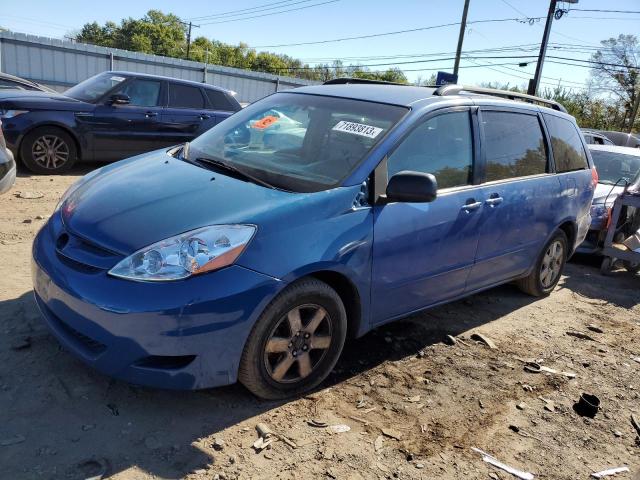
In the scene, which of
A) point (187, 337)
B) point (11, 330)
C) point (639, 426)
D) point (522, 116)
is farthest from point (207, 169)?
point (639, 426)

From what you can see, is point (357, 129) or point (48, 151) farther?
point (48, 151)

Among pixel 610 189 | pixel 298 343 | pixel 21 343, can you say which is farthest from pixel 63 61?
pixel 298 343

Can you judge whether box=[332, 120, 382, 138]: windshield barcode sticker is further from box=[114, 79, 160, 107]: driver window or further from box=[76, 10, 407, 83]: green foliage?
box=[76, 10, 407, 83]: green foliage

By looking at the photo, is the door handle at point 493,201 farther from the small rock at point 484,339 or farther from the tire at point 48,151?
the tire at point 48,151

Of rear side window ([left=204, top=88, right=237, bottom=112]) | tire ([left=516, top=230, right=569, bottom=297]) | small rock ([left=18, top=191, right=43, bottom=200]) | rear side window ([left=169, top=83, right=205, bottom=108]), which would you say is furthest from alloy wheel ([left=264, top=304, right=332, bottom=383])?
rear side window ([left=204, top=88, right=237, bottom=112])

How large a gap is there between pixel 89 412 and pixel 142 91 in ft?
24.0

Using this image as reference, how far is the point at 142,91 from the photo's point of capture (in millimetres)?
9031

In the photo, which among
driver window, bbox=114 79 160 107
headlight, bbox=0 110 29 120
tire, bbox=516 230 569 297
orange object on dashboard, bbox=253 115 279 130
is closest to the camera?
orange object on dashboard, bbox=253 115 279 130

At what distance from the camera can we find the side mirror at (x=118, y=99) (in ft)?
27.9

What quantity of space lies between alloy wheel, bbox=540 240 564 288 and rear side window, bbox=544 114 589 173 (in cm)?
75

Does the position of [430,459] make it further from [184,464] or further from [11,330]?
[11,330]

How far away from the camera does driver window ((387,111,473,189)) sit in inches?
138

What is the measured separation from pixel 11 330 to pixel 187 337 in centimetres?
156

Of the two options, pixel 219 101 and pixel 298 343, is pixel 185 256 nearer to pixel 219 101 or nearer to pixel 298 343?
pixel 298 343
